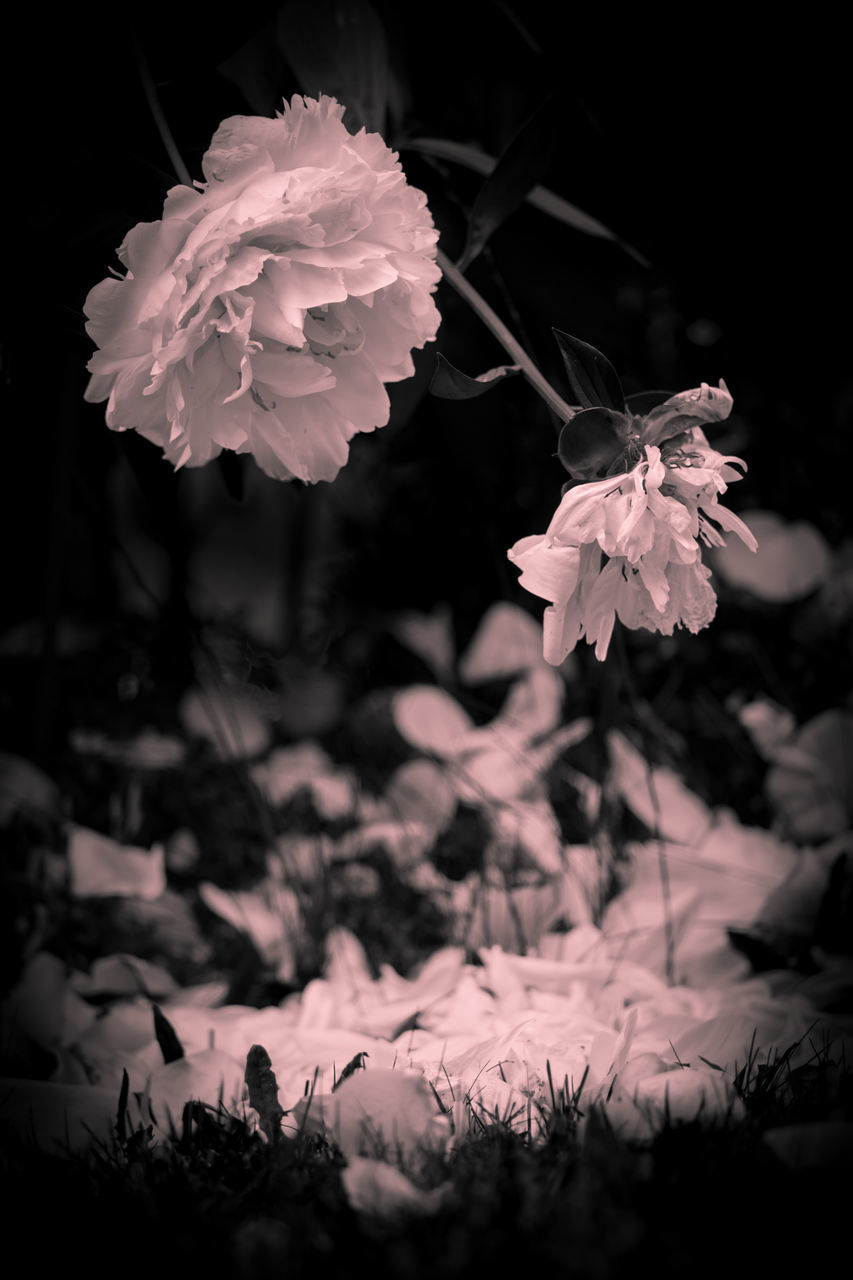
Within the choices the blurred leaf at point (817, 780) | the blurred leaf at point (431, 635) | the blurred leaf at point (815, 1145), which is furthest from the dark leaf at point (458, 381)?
the blurred leaf at point (431, 635)

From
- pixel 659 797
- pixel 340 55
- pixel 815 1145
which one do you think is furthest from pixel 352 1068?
pixel 340 55

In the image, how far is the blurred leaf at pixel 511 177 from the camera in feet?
2.31

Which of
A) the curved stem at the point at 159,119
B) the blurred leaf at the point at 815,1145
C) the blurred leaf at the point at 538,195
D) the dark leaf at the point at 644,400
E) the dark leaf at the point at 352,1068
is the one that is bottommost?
the dark leaf at the point at 352,1068

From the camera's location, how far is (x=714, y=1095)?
1.88ft

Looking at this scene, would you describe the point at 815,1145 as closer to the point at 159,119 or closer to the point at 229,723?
the point at 159,119

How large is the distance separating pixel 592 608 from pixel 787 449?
851 mm

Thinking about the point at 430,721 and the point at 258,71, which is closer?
the point at 258,71

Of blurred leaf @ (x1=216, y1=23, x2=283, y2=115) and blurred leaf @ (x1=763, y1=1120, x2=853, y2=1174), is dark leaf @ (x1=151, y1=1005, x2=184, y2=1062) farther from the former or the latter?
blurred leaf @ (x1=216, y1=23, x2=283, y2=115)

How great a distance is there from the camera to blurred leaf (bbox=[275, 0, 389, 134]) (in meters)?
0.78

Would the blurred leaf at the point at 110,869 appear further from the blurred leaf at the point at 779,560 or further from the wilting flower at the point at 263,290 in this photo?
the blurred leaf at the point at 779,560

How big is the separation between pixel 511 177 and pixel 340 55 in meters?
0.19

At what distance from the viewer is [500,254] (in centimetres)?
98

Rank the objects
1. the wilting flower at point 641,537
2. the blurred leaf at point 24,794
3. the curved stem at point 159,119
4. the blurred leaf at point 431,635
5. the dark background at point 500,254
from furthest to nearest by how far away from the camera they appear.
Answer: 1. the blurred leaf at point 431,635
2. the blurred leaf at point 24,794
3. the dark background at point 500,254
4. the curved stem at point 159,119
5. the wilting flower at point 641,537

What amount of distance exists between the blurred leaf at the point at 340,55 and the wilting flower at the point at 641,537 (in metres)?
0.41
